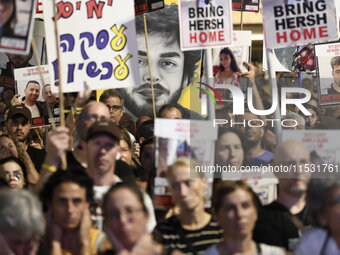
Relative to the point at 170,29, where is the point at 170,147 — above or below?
below

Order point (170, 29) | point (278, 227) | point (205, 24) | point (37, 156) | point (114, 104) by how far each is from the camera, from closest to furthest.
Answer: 1. point (278, 227)
2. point (37, 156)
3. point (205, 24)
4. point (114, 104)
5. point (170, 29)

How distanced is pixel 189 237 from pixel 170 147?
672mm

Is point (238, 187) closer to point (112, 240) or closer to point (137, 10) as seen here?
point (112, 240)

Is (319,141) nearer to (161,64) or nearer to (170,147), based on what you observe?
(170,147)

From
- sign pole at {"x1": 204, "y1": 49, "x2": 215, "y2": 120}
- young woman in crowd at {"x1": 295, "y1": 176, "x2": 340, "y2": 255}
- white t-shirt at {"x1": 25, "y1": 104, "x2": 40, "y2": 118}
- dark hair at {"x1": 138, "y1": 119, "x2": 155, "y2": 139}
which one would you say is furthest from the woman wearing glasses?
white t-shirt at {"x1": 25, "y1": 104, "x2": 40, "y2": 118}

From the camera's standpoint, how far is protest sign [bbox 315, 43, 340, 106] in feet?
31.2

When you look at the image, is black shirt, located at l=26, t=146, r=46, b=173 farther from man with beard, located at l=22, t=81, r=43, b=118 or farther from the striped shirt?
the striped shirt

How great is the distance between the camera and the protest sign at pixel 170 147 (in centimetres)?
593

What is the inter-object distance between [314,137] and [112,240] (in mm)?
1514

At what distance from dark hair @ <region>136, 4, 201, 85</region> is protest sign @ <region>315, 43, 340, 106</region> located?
165 cm

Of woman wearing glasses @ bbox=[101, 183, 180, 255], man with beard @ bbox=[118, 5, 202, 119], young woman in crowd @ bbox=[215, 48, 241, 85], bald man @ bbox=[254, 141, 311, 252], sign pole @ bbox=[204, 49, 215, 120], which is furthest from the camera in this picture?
man with beard @ bbox=[118, 5, 202, 119]

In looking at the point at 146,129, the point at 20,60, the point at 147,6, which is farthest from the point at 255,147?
the point at 20,60

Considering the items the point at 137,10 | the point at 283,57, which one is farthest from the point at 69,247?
the point at 283,57

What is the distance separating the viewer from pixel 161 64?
11422 millimetres
